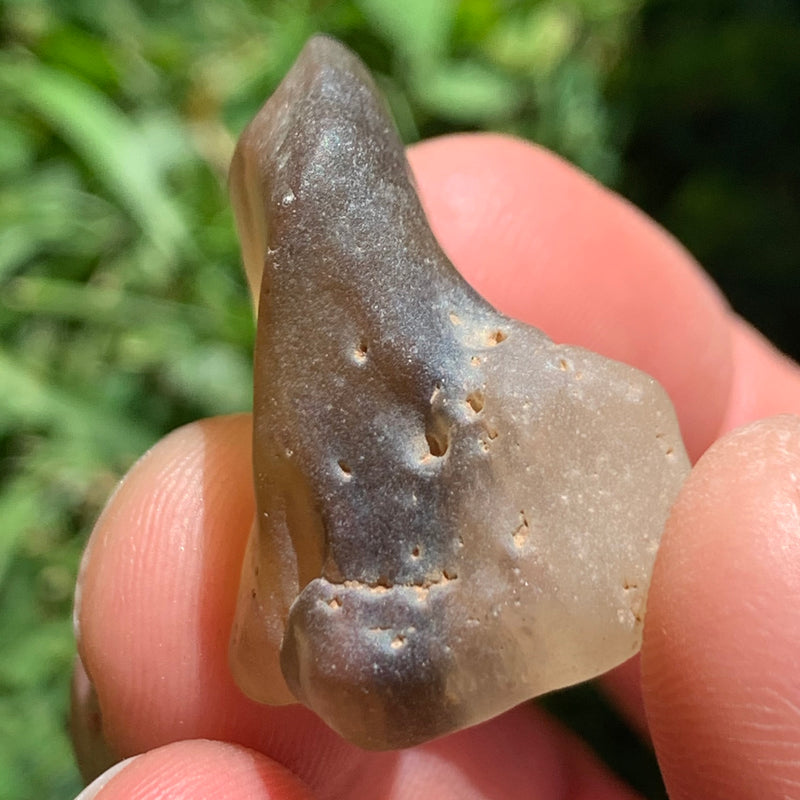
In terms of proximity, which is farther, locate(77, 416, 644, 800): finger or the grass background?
the grass background

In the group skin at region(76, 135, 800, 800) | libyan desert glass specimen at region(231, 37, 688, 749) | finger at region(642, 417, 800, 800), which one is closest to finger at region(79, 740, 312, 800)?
skin at region(76, 135, 800, 800)

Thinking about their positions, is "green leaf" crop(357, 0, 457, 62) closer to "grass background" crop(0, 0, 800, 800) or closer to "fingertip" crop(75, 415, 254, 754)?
"grass background" crop(0, 0, 800, 800)

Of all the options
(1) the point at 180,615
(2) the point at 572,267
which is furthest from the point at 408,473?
(2) the point at 572,267

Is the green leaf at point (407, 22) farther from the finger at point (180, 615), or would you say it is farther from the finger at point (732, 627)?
the finger at point (732, 627)

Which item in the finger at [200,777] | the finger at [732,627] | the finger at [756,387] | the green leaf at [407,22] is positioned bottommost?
the finger at [200,777]

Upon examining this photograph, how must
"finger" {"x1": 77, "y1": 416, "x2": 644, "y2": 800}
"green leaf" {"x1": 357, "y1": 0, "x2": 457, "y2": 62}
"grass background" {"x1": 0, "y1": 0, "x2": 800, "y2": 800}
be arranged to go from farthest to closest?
"green leaf" {"x1": 357, "y1": 0, "x2": 457, "y2": 62} < "grass background" {"x1": 0, "y1": 0, "x2": 800, "y2": 800} < "finger" {"x1": 77, "y1": 416, "x2": 644, "y2": 800}

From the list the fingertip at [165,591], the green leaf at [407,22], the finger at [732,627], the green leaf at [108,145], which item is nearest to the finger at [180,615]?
the fingertip at [165,591]
